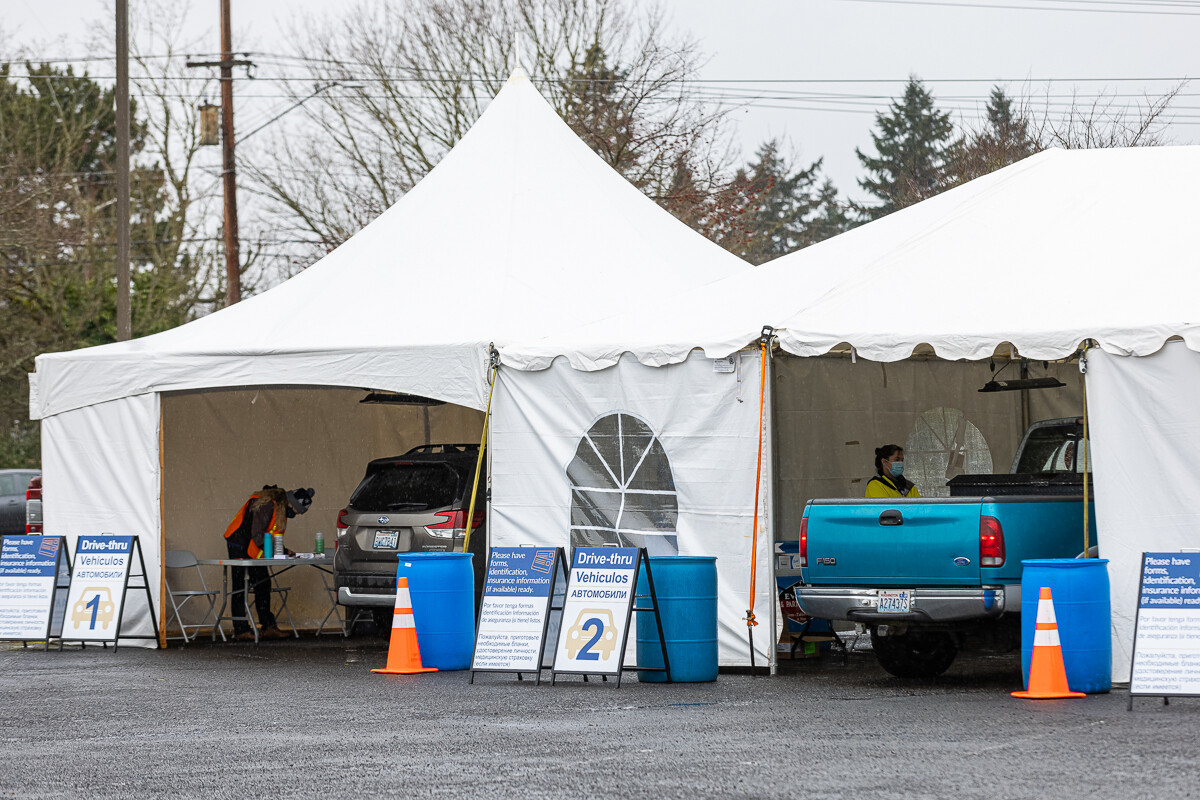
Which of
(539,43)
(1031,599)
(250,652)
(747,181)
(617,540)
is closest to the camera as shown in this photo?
(1031,599)

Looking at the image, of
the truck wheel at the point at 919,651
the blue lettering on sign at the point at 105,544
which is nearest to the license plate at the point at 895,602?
the truck wheel at the point at 919,651

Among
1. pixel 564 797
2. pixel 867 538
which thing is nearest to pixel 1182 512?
pixel 867 538

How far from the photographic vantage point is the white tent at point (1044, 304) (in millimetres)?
10617

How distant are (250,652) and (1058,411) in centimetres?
993

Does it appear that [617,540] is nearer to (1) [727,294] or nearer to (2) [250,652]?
(1) [727,294]

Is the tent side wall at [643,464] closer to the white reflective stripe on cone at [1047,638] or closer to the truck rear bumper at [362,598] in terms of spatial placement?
the truck rear bumper at [362,598]

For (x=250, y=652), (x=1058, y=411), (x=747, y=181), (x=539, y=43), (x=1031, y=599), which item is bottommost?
(x=250, y=652)

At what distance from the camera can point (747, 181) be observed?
36062 mm

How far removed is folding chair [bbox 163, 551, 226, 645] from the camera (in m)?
15.5

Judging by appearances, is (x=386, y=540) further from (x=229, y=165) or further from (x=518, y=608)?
(x=229, y=165)

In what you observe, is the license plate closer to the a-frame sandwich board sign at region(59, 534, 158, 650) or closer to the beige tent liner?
the a-frame sandwich board sign at region(59, 534, 158, 650)

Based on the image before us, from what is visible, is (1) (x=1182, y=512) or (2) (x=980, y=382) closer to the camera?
(1) (x=1182, y=512)

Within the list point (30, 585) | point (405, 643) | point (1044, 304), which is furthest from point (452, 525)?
point (1044, 304)

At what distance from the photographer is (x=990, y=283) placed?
38.9 ft
